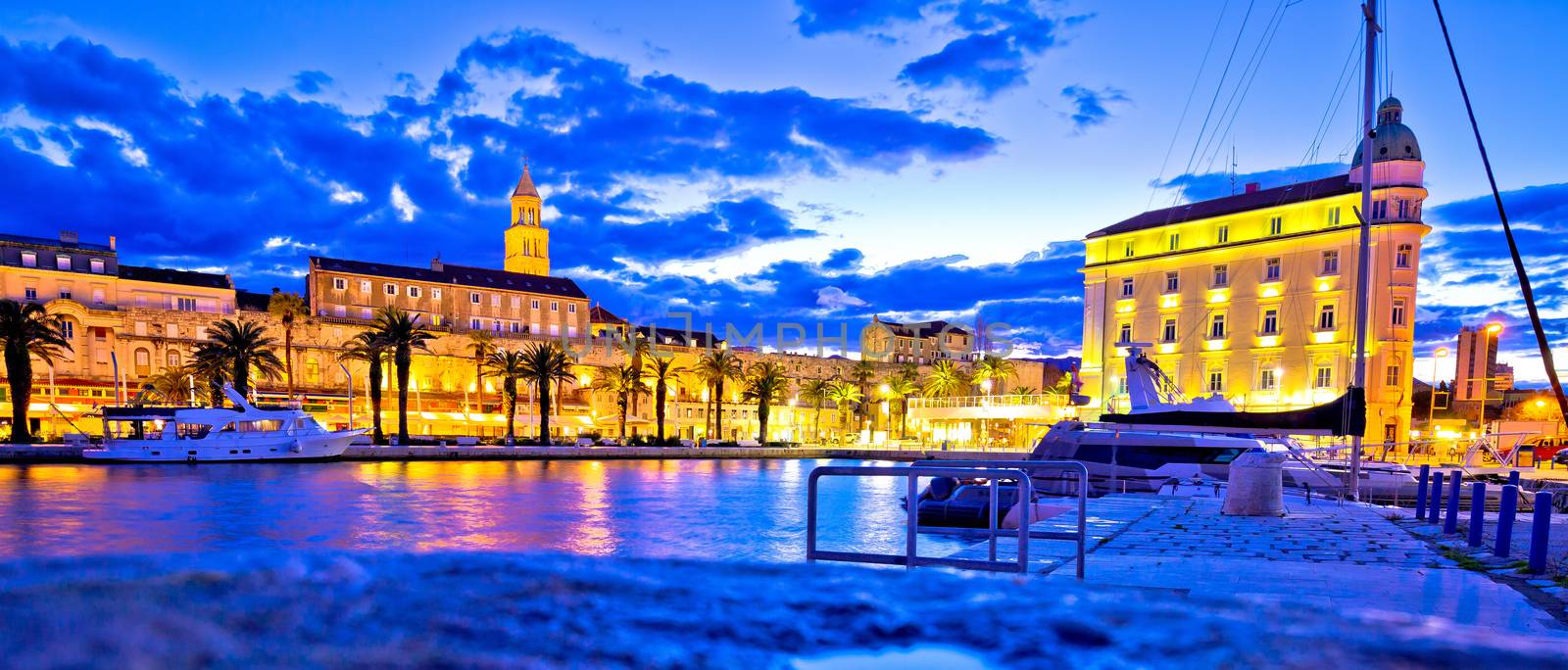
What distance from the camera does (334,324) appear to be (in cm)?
8238

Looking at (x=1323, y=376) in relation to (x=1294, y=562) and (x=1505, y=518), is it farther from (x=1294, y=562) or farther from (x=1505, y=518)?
(x=1294, y=562)

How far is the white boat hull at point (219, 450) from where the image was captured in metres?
49.8

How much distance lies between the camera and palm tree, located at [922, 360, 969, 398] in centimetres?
8831

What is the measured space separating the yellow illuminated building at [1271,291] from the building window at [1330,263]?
65 mm

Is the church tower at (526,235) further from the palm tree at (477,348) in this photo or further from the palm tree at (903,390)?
the palm tree at (903,390)

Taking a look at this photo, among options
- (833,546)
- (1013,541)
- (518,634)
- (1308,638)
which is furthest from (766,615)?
(833,546)

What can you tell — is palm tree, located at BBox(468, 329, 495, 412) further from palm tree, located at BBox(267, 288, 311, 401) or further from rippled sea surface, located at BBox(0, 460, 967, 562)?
rippled sea surface, located at BBox(0, 460, 967, 562)

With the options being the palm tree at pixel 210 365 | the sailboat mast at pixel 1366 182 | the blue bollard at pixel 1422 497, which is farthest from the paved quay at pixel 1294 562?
the palm tree at pixel 210 365

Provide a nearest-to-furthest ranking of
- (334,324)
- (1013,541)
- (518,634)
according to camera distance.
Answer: (518,634)
(1013,541)
(334,324)

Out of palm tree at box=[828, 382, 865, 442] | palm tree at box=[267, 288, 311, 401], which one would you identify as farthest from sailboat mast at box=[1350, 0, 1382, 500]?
palm tree at box=[267, 288, 311, 401]

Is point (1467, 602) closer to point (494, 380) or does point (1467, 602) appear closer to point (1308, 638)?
point (1308, 638)

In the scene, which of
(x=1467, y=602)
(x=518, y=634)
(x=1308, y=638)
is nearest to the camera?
(x=1308, y=638)

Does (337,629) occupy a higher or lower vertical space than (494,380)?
higher

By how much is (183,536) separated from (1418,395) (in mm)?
108278
